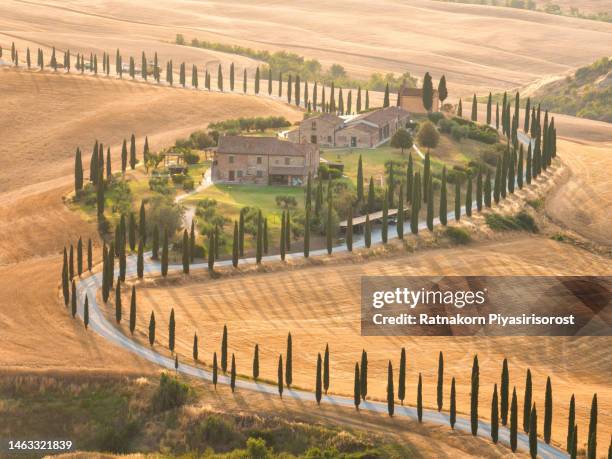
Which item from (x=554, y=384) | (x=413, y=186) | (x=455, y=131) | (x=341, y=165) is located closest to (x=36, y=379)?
(x=554, y=384)

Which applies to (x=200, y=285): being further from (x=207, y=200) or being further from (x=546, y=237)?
(x=546, y=237)

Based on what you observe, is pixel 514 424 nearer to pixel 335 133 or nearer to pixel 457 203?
pixel 457 203

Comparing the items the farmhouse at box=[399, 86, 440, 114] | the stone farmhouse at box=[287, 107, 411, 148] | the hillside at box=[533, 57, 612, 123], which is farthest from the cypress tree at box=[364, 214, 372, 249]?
the hillside at box=[533, 57, 612, 123]

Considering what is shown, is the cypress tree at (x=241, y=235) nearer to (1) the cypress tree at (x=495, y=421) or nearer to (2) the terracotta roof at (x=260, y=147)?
(2) the terracotta roof at (x=260, y=147)

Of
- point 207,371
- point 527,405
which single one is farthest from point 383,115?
point 527,405

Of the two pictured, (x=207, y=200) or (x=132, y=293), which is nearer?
(x=132, y=293)

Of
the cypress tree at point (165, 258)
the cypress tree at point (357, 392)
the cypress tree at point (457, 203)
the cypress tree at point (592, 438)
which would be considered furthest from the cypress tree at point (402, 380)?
the cypress tree at point (457, 203)
